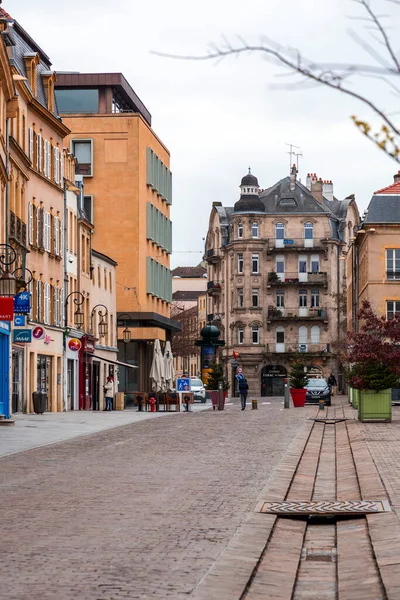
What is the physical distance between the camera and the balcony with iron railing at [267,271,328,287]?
119m

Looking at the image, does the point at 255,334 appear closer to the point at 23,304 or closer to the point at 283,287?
the point at 283,287

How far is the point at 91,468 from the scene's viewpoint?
19906mm

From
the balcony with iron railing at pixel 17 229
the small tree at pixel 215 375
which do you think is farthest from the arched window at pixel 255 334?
the balcony with iron railing at pixel 17 229

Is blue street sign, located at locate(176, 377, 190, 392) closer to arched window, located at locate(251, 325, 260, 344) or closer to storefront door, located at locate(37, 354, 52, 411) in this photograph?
storefront door, located at locate(37, 354, 52, 411)

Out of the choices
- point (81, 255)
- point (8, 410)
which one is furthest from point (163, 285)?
point (8, 410)

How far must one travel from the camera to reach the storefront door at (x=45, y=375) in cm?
5538

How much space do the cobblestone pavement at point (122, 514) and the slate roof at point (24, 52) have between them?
2991 centimetres

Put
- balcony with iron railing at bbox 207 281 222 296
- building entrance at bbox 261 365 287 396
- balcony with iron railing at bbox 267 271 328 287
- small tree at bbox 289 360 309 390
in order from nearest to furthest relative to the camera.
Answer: small tree at bbox 289 360 309 390, building entrance at bbox 261 365 287 396, balcony with iron railing at bbox 267 271 328 287, balcony with iron railing at bbox 207 281 222 296

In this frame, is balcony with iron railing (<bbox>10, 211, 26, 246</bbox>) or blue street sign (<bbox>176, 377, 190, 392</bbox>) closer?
balcony with iron railing (<bbox>10, 211, 26, 246</bbox>)

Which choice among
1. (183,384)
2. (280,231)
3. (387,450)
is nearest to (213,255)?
(280,231)

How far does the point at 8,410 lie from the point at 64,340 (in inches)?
686

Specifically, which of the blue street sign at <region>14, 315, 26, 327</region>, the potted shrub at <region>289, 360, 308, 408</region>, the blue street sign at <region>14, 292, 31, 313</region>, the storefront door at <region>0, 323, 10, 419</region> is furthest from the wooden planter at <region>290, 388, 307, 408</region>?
the blue street sign at <region>14, 292, 31, 313</region>

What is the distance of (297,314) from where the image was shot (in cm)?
11919

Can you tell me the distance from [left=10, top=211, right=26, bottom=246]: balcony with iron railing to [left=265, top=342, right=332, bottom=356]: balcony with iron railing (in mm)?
69979
